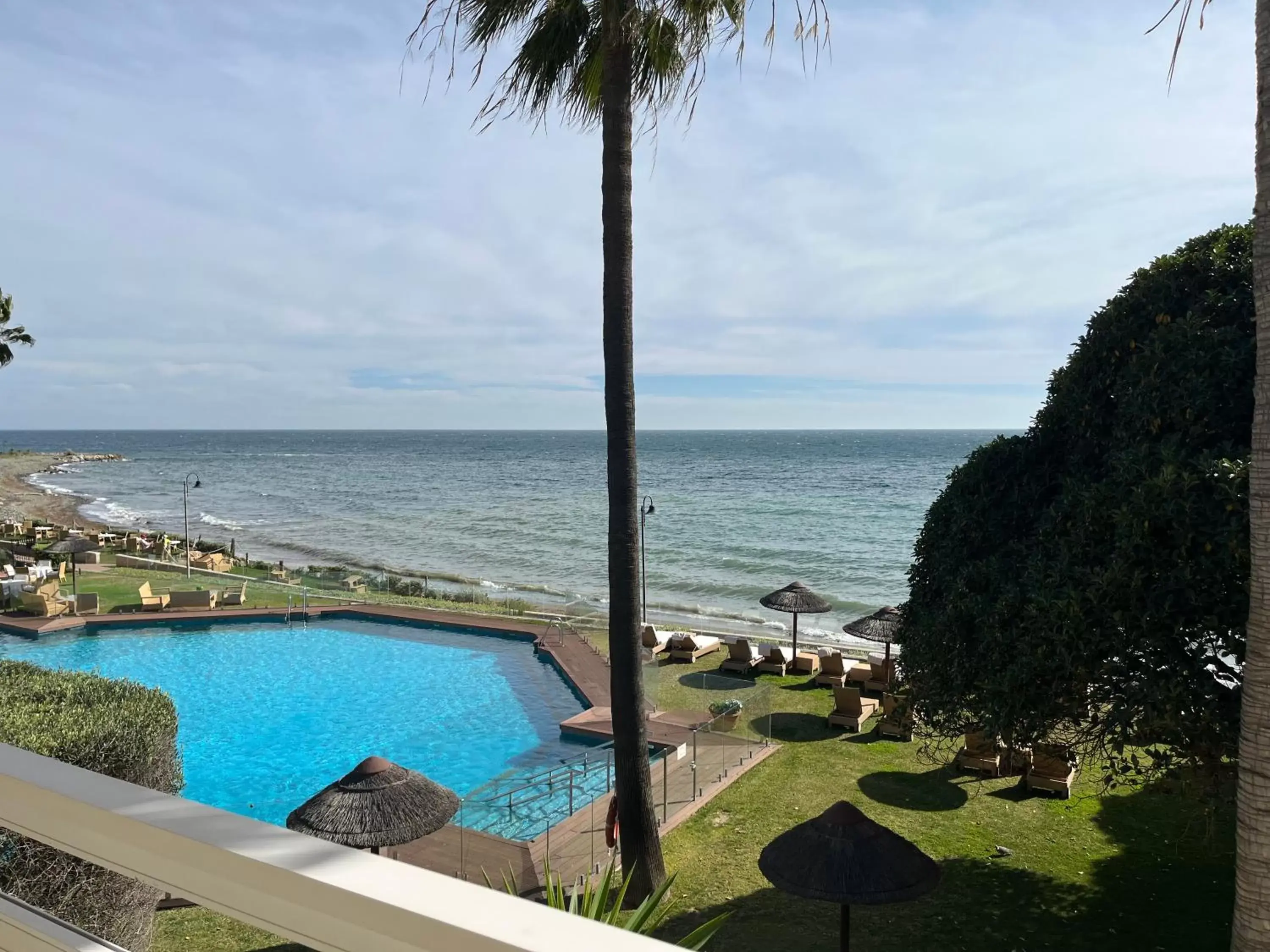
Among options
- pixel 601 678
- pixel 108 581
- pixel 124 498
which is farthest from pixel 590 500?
pixel 601 678

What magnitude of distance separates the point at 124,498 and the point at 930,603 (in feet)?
264

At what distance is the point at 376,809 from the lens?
331 inches

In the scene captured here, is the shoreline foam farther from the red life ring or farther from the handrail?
the red life ring

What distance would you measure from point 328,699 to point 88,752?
12.7 m

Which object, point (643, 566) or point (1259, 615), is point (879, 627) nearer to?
point (643, 566)

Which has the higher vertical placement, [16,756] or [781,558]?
[16,756]

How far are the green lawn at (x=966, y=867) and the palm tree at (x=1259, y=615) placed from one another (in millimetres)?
2969

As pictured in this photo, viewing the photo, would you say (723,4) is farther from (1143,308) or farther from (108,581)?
(108,581)

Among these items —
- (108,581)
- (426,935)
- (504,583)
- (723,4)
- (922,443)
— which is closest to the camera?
(426,935)

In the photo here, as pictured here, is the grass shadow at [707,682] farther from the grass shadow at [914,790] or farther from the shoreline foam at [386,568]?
the shoreline foam at [386,568]

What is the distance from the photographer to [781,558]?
4253 centimetres

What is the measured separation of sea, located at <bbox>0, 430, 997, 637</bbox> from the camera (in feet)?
121

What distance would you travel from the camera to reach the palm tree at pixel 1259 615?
3.75 meters

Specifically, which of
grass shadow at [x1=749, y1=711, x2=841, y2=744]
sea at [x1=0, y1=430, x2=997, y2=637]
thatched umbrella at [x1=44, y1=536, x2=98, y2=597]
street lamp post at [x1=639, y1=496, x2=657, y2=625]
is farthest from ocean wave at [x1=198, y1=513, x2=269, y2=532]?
grass shadow at [x1=749, y1=711, x2=841, y2=744]
